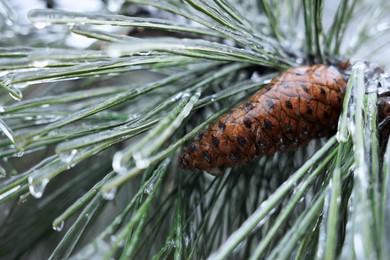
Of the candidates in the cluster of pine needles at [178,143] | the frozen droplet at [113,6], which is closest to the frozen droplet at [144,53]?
the cluster of pine needles at [178,143]

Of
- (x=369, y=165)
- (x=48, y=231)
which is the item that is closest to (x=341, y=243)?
(x=369, y=165)

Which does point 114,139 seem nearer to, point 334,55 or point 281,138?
point 281,138

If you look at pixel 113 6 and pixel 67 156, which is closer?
pixel 67 156

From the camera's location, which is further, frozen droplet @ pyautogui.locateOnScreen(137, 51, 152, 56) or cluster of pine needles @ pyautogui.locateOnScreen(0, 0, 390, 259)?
frozen droplet @ pyautogui.locateOnScreen(137, 51, 152, 56)

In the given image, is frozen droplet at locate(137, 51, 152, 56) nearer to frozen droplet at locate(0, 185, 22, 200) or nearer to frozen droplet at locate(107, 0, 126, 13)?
frozen droplet at locate(0, 185, 22, 200)

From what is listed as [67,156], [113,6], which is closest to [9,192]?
[67,156]

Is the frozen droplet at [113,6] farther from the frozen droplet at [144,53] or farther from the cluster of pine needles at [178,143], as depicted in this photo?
the frozen droplet at [144,53]

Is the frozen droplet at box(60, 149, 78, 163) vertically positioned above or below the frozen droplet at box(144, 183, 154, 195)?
above

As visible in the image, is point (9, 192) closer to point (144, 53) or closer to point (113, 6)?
point (144, 53)

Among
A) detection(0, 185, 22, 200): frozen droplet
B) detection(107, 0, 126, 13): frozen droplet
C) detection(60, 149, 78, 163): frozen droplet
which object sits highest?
detection(107, 0, 126, 13): frozen droplet

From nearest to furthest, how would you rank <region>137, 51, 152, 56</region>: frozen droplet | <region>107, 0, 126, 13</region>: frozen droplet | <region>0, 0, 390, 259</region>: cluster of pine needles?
1. <region>0, 0, 390, 259</region>: cluster of pine needles
2. <region>137, 51, 152, 56</region>: frozen droplet
3. <region>107, 0, 126, 13</region>: frozen droplet

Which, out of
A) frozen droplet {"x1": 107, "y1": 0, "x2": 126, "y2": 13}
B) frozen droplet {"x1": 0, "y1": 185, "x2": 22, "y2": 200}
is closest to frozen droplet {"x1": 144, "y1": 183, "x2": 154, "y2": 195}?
frozen droplet {"x1": 0, "y1": 185, "x2": 22, "y2": 200}

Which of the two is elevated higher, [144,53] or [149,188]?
[144,53]
